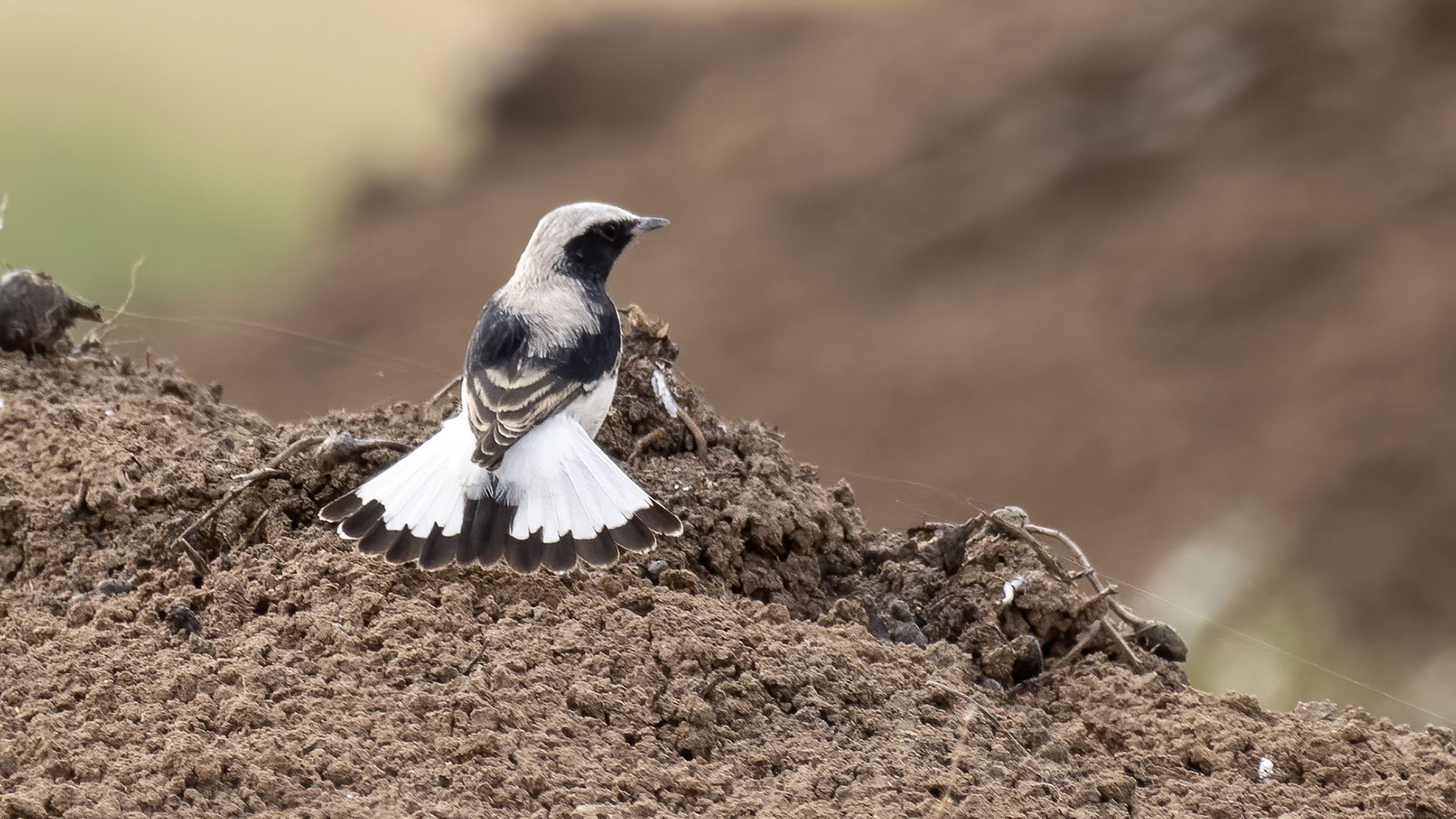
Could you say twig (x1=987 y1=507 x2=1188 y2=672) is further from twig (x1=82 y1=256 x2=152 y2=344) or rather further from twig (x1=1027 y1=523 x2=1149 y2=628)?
twig (x1=82 y1=256 x2=152 y2=344)

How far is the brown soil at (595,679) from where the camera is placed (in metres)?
2.04

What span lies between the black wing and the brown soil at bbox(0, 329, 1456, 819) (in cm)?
33

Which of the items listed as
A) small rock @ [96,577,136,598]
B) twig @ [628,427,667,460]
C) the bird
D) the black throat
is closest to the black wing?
the bird

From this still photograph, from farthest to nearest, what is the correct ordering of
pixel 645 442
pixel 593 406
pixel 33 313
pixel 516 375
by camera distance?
pixel 33 313 → pixel 645 442 → pixel 593 406 → pixel 516 375

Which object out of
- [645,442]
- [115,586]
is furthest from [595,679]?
[115,586]

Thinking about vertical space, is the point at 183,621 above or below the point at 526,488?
below

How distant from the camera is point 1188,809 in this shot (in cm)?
226

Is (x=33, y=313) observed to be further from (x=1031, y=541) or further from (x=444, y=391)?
(x=1031, y=541)

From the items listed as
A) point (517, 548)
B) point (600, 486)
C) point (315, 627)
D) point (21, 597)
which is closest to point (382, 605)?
point (315, 627)

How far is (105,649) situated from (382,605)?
1.79 feet

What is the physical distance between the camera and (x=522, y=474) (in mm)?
2566

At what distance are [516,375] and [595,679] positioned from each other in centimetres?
73

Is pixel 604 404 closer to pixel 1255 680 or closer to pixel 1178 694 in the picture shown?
pixel 1178 694

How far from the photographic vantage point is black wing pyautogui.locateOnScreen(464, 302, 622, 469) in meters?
2.54
